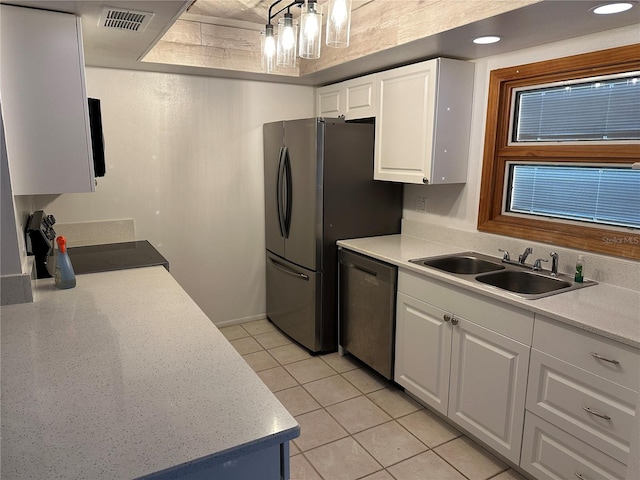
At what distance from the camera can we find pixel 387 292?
2.70m

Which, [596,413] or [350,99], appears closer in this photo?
[596,413]

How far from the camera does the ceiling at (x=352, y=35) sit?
1.79 metres

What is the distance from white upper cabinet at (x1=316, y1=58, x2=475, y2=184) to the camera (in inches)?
103

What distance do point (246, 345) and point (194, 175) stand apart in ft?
4.63

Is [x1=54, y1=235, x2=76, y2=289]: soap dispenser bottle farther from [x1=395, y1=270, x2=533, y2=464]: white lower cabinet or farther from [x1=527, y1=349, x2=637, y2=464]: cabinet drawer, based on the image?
[x1=527, y1=349, x2=637, y2=464]: cabinet drawer

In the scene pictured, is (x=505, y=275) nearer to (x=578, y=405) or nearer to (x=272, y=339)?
(x=578, y=405)

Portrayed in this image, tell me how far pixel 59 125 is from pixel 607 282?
257 centimetres

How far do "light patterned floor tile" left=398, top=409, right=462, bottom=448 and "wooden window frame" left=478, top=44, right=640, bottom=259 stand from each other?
1.15m

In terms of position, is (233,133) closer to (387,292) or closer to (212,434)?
(387,292)

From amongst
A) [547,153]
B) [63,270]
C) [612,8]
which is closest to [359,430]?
[63,270]

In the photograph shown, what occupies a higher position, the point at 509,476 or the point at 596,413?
the point at 596,413

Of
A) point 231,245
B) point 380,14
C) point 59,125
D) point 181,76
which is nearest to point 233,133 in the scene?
point 181,76

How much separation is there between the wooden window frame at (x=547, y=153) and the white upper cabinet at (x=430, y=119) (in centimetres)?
15

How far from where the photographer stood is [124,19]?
1.84 m
